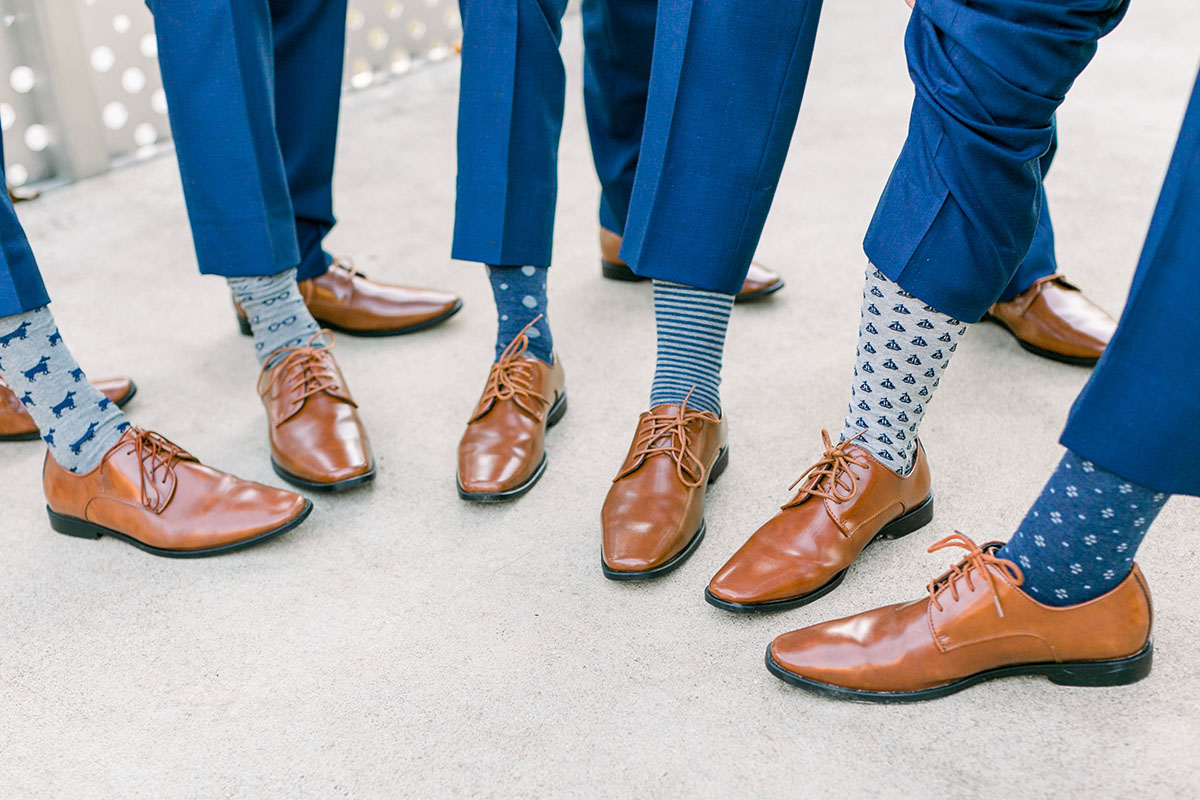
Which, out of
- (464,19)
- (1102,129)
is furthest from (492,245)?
(1102,129)

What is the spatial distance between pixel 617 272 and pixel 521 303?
1.33 feet

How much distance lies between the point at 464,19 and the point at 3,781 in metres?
0.78

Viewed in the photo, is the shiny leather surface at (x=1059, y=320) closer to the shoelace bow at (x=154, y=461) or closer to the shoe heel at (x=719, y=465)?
the shoe heel at (x=719, y=465)

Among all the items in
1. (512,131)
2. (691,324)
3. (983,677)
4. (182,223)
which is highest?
(512,131)

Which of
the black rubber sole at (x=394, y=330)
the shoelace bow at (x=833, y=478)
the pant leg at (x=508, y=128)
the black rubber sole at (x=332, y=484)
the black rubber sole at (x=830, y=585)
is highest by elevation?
the pant leg at (x=508, y=128)

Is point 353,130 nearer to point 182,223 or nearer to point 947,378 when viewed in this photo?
point 182,223

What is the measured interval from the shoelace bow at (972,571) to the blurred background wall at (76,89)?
1.54m

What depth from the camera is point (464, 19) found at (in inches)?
38.9

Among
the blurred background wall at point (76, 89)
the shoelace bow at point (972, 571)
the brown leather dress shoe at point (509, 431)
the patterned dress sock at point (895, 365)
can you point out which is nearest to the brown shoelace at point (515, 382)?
the brown leather dress shoe at point (509, 431)

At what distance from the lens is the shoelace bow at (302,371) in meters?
1.07

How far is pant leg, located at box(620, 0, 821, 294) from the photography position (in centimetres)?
81

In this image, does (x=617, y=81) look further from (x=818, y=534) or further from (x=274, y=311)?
(x=818, y=534)

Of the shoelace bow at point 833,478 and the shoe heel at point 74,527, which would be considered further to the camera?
the shoe heel at point 74,527

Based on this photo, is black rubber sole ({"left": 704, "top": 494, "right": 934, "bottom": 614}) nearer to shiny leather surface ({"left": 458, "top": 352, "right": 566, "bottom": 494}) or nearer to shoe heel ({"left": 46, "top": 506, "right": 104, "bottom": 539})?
shiny leather surface ({"left": 458, "top": 352, "right": 566, "bottom": 494})
